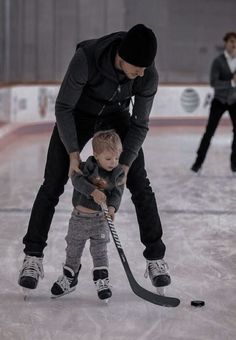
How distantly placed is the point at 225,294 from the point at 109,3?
9510mm

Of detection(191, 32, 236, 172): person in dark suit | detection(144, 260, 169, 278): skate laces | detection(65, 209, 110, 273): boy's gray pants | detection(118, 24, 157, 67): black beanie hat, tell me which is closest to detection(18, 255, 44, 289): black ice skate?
detection(65, 209, 110, 273): boy's gray pants

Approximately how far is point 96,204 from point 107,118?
0.31m

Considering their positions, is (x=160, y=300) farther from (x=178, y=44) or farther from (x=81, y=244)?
(x=178, y=44)

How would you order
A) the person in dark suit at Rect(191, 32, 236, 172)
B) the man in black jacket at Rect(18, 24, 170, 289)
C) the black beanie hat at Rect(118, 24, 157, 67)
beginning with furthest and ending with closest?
1. the person in dark suit at Rect(191, 32, 236, 172)
2. the man in black jacket at Rect(18, 24, 170, 289)
3. the black beanie hat at Rect(118, 24, 157, 67)

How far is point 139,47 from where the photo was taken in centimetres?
205

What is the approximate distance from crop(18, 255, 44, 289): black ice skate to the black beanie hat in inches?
32.0

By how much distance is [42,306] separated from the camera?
90.9 inches

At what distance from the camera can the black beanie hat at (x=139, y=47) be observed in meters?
2.05

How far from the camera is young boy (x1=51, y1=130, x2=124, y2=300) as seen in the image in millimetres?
2244

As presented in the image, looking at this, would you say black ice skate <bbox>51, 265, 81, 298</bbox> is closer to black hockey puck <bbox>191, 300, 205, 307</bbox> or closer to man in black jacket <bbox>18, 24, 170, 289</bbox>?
man in black jacket <bbox>18, 24, 170, 289</bbox>

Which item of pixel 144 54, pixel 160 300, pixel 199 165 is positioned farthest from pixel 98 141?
pixel 199 165

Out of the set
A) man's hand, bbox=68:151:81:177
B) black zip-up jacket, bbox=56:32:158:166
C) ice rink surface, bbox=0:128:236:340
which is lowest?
ice rink surface, bbox=0:128:236:340

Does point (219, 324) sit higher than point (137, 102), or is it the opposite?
point (137, 102)

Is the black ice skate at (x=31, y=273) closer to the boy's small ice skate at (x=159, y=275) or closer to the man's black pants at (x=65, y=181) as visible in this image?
the man's black pants at (x=65, y=181)
